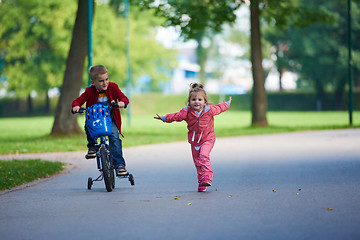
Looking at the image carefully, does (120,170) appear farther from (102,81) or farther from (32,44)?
Result: (32,44)

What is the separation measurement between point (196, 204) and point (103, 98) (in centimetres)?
220

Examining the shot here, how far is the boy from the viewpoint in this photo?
8422mm

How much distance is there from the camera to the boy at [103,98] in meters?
8.42

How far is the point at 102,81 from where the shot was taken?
27.6 feet

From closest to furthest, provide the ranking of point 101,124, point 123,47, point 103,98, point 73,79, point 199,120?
point 101,124, point 199,120, point 103,98, point 73,79, point 123,47

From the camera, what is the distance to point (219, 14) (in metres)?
25.5

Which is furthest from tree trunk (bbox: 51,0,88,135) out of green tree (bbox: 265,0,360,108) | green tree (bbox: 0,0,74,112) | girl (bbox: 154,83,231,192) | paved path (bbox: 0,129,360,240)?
green tree (bbox: 265,0,360,108)

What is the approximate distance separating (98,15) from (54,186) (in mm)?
41802

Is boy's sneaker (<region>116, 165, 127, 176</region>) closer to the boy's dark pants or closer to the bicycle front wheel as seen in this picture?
the boy's dark pants

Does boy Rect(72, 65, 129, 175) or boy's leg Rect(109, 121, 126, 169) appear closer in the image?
boy Rect(72, 65, 129, 175)

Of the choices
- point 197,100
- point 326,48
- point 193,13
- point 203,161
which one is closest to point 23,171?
point 203,161

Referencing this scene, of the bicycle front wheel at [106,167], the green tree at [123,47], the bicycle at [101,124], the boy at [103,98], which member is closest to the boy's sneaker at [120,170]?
the boy at [103,98]

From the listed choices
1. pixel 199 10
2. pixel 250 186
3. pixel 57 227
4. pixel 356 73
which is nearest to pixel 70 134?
pixel 199 10

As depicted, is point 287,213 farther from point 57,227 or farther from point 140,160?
point 140,160
